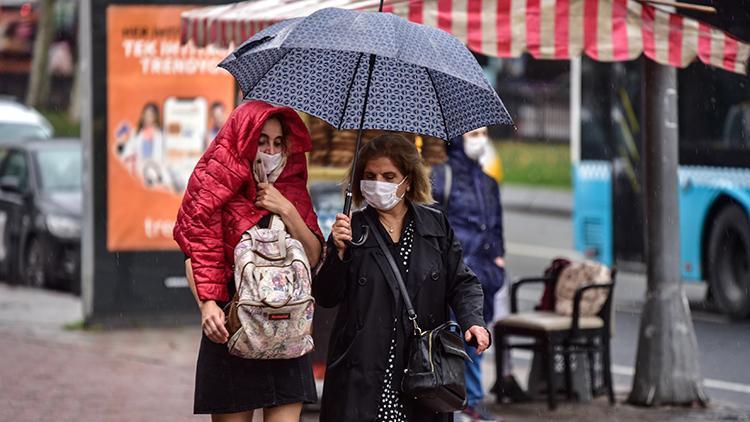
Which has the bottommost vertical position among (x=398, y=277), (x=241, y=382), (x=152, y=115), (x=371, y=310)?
(x=241, y=382)

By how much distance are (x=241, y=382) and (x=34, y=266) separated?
1127cm

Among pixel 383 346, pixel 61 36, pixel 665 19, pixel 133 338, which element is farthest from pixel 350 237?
pixel 61 36

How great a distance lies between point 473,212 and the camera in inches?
346

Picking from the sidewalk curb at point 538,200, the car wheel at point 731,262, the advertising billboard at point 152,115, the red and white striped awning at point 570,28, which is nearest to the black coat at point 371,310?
the red and white striped awning at point 570,28

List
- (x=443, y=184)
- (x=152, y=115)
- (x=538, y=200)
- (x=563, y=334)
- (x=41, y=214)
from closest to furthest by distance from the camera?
(x=443, y=184), (x=563, y=334), (x=152, y=115), (x=41, y=214), (x=538, y=200)

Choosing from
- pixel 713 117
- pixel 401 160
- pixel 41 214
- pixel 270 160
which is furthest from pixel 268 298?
pixel 41 214

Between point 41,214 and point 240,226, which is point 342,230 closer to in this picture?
point 240,226

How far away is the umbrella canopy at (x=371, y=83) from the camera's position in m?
5.53

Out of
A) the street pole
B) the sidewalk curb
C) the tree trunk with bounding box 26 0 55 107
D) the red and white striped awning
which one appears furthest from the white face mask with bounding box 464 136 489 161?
the tree trunk with bounding box 26 0 55 107

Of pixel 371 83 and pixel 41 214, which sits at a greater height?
pixel 371 83

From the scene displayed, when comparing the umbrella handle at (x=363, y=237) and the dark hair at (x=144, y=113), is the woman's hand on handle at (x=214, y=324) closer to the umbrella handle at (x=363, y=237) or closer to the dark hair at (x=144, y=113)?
the umbrella handle at (x=363, y=237)

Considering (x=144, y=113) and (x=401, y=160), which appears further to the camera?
(x=144, y=113)

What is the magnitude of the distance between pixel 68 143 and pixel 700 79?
7.10 metres

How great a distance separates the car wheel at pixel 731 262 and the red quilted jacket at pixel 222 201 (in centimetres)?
921
